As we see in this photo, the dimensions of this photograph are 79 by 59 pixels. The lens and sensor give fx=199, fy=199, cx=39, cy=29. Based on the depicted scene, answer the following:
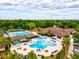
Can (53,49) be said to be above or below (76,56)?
below

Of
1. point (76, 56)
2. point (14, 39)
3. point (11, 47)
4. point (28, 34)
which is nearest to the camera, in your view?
point (76, 56)

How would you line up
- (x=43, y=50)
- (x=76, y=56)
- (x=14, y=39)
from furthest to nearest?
(x=14, y=39) → (x=43, y=50) → (x=76, y=56)

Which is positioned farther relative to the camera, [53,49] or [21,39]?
[21,39]

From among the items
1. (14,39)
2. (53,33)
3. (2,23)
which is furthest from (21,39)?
(2,23)

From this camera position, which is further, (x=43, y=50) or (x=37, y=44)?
(x=37, y=44)

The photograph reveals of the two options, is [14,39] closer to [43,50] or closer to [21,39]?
[21,39]

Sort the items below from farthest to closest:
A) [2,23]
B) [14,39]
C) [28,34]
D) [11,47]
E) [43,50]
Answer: [2,23] < [28,34] < [14,39] < [11,47] < [43,50]

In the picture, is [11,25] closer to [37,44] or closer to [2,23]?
[2,23]

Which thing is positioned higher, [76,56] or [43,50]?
[76,56]

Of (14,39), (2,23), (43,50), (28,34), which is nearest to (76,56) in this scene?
(43,50)
